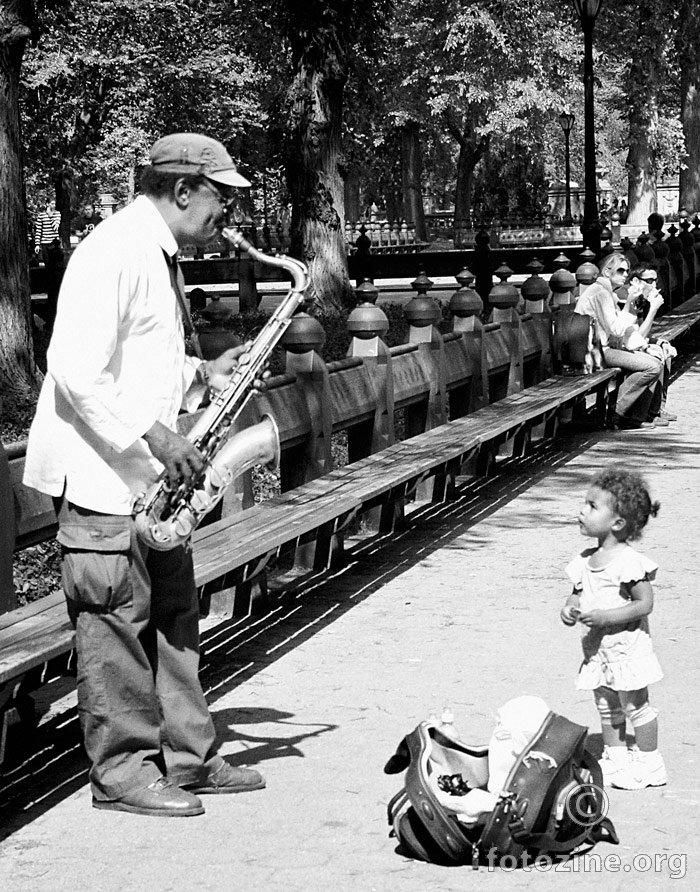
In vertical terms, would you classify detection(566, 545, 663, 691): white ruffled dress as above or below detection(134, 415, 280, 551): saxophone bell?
below

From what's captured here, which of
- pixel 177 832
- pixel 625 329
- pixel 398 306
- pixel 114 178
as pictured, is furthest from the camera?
pixel 114 178

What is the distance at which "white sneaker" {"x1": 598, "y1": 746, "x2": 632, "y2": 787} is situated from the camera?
16.8ft

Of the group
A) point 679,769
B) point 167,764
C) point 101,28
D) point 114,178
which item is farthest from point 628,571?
point 114,178

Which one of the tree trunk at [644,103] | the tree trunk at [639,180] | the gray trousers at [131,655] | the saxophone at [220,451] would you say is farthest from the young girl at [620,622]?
the tree trunk at [639,180]

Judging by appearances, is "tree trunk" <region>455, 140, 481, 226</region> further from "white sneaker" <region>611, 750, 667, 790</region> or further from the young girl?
"white sneaker" <region>611, 750, 667, 790</region>

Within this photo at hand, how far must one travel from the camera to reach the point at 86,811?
5027mm

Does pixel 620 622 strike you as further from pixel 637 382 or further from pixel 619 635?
pixel 637 382

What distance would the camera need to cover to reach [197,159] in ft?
15.6

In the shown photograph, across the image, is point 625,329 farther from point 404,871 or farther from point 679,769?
point 404,871

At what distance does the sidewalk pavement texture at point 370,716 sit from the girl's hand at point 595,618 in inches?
20.8

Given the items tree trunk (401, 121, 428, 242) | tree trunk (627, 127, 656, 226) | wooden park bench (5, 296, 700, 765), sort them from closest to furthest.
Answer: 1. wooden park bench (5, 296, 700, 765)
2. tree trunk (627, 127, 656, 226)
3. tree trunk (401, 121, 428, 242)

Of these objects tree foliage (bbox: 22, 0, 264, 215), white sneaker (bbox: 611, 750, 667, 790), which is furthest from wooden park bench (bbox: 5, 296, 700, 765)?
tree foliage (bbox: 22, 0, 264, 215)

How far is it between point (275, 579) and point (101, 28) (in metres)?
33.0
